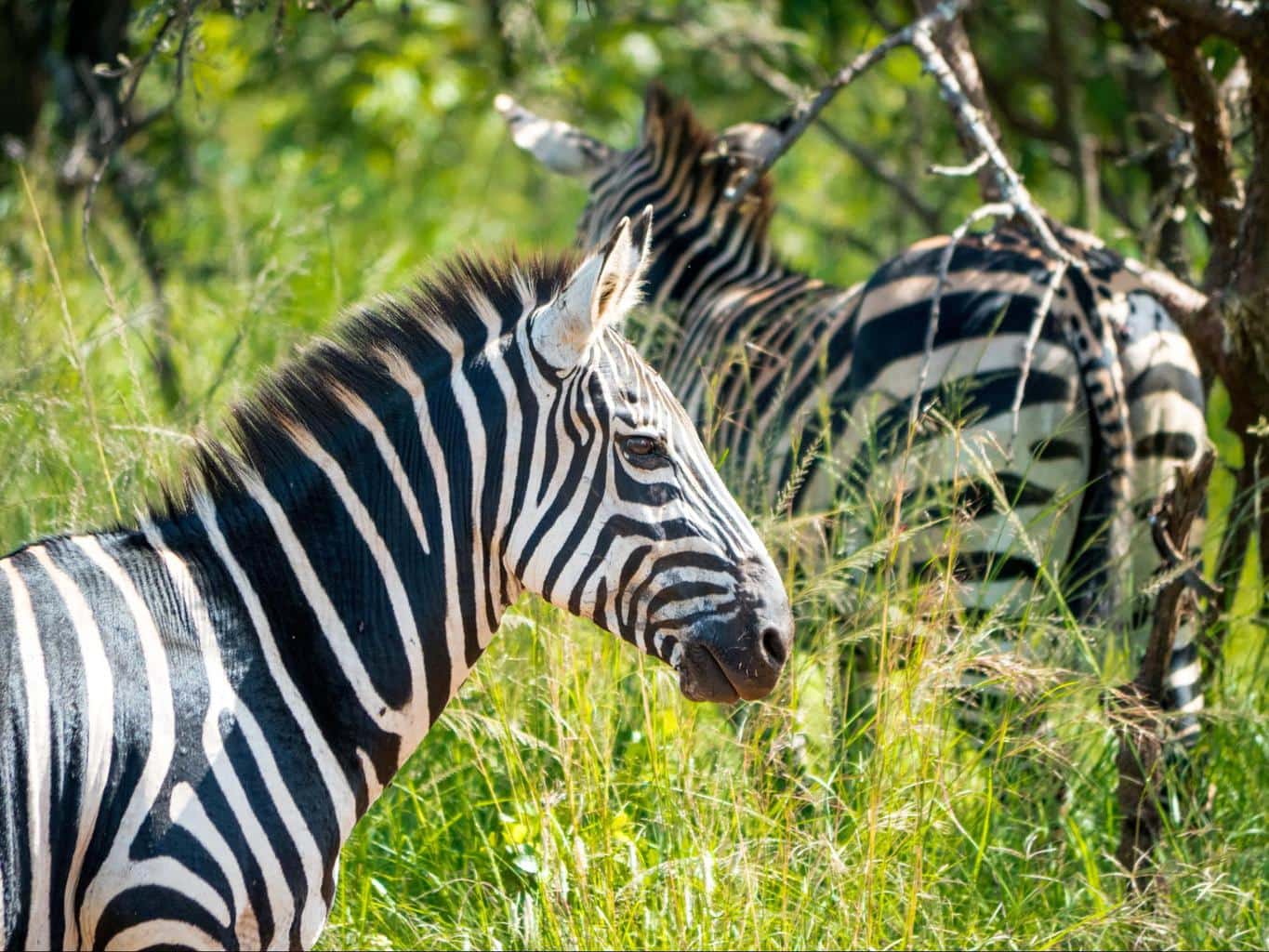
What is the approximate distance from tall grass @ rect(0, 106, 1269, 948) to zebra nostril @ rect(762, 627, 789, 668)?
0.49 m

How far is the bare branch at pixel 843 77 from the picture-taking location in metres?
4.64

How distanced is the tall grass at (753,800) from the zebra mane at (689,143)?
236 cm

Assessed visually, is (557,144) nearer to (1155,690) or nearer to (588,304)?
(1155,690)

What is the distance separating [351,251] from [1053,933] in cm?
747

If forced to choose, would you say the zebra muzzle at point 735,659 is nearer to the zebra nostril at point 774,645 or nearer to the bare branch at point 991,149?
the zebra nostril at point 774,645

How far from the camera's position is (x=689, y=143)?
6578 millimetres

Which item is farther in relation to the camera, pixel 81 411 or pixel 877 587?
pixel 81 411

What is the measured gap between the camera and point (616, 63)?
9.56m

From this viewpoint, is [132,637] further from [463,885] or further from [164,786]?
Result: [463,885]

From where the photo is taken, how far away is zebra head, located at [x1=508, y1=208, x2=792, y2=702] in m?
2.75

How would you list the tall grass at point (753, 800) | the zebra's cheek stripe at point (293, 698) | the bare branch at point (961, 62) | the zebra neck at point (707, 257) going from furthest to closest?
the zebra neck at point (707, 257)
the bare branch at point (961, 62)
the tall grass at point (753, 800)
the zebra's cheek stripe at point (293, 698)

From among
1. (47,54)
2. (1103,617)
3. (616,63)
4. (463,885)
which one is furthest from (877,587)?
(47,54)

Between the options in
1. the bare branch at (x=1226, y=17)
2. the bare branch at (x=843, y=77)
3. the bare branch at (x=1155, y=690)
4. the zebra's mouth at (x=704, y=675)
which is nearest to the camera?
the zebra's mouth at (x=704, y=675)

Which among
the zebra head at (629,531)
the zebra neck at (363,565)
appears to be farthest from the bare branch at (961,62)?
the zebra neck at (363,565)
